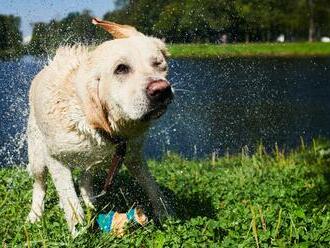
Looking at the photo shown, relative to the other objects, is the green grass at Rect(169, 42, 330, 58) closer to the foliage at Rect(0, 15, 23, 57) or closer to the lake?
the lake

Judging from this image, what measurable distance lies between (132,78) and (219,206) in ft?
7.44

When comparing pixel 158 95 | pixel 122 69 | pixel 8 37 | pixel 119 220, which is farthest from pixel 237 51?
pixel 158 95

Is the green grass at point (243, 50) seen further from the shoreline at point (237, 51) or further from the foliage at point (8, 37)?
the foliage at point (8, 37)

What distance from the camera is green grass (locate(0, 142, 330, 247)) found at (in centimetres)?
467

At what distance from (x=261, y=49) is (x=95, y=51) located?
31783 millimetres

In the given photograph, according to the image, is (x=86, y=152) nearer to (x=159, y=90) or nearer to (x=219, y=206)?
(x=159, y=90)

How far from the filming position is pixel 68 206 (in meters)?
5.45

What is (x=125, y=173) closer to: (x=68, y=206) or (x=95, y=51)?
(x=68, y=206)

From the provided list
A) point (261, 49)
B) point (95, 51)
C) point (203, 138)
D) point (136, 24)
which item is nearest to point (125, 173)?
point (95, 51)

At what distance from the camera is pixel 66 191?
5.56m

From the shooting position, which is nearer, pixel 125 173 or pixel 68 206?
pixel 68 206

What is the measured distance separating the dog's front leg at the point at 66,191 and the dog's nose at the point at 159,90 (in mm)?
1293

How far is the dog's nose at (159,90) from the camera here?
4602 mm

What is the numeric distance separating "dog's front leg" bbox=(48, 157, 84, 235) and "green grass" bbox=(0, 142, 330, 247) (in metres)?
0.12
